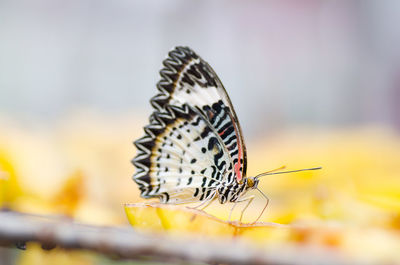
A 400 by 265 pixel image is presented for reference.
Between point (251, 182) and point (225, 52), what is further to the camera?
point (225, 52)

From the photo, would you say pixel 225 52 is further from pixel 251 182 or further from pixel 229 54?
pixel 251 182

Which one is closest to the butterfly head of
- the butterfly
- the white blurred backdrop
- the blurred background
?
the butterfly

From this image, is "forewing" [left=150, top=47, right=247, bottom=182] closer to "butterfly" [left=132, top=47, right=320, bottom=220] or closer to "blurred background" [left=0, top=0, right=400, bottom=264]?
"butterfly" [left=132, top=47, right=320, bottom=220]

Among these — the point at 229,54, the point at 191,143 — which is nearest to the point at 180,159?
the point at 191,143

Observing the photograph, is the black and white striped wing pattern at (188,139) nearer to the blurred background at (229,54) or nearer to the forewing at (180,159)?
the forewing at (180,159)

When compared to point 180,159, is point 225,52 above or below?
above

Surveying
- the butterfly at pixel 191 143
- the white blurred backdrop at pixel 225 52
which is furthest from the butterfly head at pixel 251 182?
the white blurred backdrop at pixel 225 52

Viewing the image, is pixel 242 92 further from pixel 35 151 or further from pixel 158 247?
pixel 158 247
